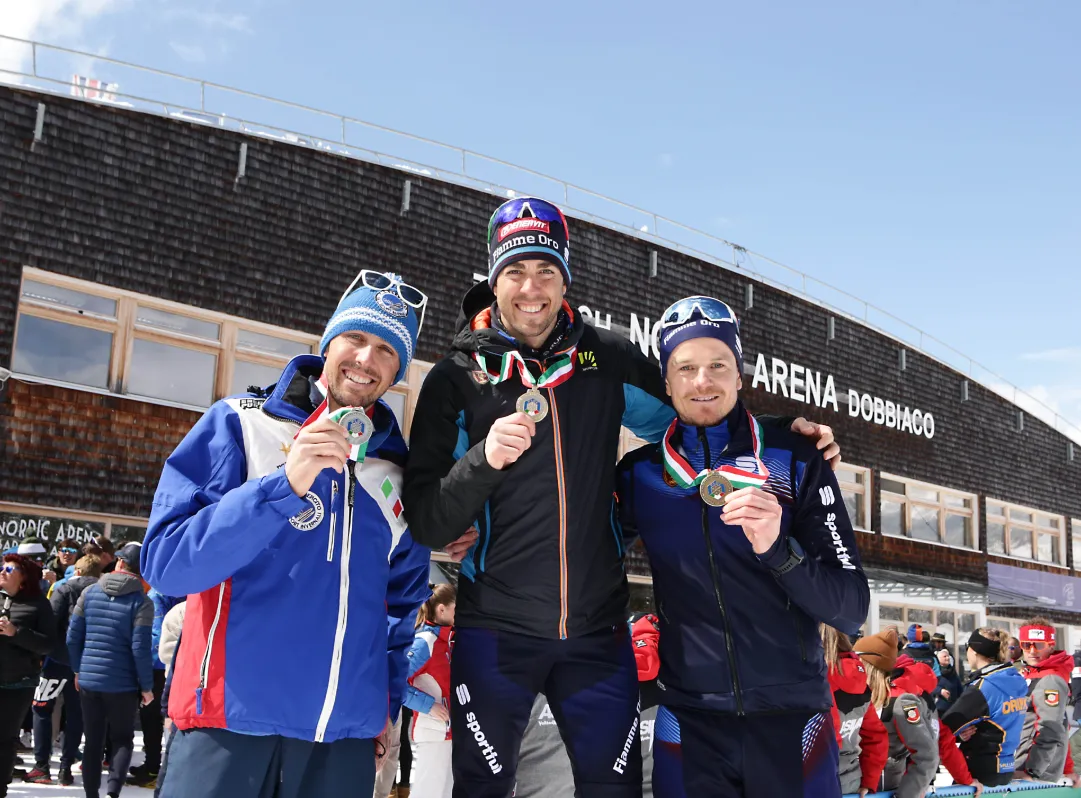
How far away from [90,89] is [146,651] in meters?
8.87

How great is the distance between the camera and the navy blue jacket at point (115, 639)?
7582 millimetres

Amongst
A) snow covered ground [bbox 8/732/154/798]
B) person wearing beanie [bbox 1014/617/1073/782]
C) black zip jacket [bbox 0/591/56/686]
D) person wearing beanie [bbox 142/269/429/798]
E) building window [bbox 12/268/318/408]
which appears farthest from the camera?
building window [bbox 12/268/318/408]

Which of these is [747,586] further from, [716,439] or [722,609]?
[716,439]

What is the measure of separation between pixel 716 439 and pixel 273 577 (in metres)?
1.47

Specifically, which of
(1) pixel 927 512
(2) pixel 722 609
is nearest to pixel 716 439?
(2) pixel 722 609

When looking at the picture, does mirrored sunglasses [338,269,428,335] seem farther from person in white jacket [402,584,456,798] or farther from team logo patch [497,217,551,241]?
person in white jacket [402,584,456,798]

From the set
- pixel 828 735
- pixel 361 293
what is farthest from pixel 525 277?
pixel 828 735

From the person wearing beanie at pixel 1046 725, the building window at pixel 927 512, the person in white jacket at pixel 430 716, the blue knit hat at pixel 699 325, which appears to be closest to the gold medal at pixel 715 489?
the blue knit hat at pixel 699 325

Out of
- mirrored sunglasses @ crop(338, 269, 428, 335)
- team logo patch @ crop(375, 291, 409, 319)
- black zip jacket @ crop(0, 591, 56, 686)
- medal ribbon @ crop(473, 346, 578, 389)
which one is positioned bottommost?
black zip jacket @ crop(0, 591, 56, 686)

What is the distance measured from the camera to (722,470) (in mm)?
2818

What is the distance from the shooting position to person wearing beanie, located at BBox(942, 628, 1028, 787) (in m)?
7.98

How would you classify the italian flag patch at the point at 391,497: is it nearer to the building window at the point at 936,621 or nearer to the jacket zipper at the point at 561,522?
the jacket zipper at the point at 561,522

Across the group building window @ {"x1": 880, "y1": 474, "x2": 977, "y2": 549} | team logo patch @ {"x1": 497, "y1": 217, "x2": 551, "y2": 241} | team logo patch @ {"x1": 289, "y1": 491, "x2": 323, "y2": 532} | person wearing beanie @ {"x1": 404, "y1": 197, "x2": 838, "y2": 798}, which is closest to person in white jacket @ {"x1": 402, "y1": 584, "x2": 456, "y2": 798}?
person wearing beanie @ {"x1": 404, "y1": 197, "x2": 838, "y2": 798}

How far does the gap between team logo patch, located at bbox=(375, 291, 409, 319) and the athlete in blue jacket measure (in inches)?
37.4
